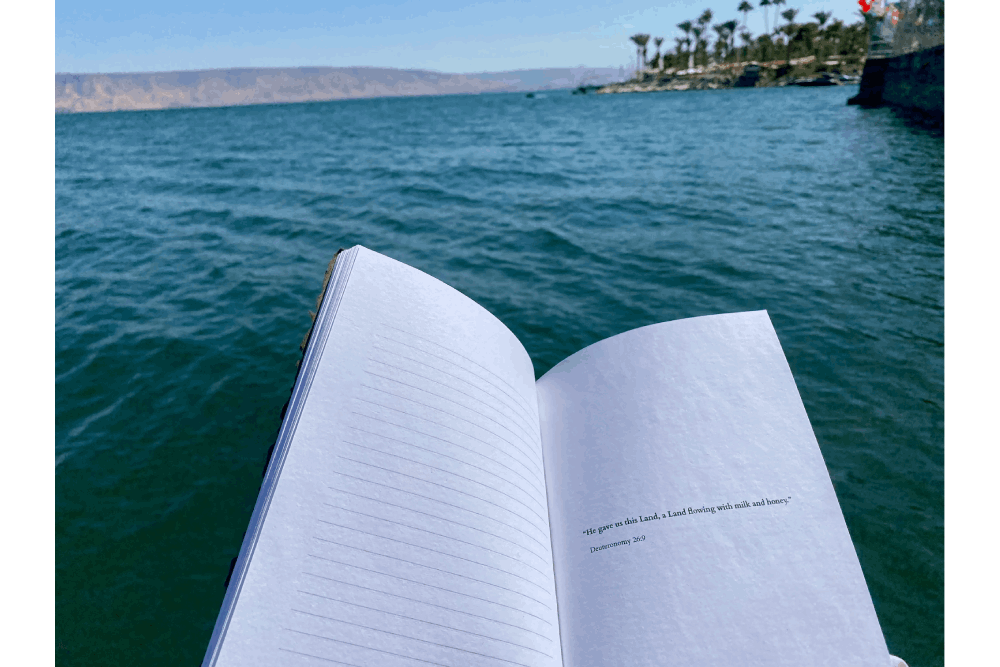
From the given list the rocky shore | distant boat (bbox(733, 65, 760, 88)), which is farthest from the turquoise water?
distant boat (bbox(733, 65, 760, 88))

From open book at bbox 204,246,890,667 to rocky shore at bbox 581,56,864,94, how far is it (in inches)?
2412

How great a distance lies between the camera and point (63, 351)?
3264mm

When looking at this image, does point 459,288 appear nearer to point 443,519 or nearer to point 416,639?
point 443,519

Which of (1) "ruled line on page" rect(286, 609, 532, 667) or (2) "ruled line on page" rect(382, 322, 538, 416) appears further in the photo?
(2) "ruled line on page" rect(382, 322, 538, 416)

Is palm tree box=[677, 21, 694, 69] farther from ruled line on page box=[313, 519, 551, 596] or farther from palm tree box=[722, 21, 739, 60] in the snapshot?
ruled line on page box=[313, 519, 551, 596]

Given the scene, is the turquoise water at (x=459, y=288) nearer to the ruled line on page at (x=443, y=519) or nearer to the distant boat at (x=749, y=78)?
the ruled line on page at (x=443, y=519)

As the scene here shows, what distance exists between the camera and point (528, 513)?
1057mm

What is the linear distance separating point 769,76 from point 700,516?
231 feet

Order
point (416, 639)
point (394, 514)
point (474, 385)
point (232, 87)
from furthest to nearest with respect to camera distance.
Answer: point (232, 87), point (474, 385), point (394, 514), point (416, 639)

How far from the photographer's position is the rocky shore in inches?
1998

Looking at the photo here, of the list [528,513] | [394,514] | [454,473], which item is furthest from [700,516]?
[394,514]
